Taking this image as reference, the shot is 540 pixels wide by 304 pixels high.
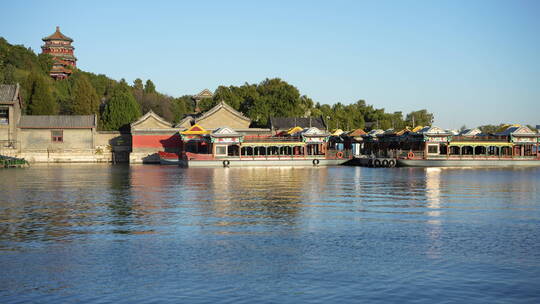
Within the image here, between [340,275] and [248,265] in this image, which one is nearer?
[340,275]

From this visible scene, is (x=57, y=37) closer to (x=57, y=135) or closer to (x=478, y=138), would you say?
(x=57, y=135)

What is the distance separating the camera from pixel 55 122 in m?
69.8

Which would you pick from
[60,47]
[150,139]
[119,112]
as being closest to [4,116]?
[119,112]

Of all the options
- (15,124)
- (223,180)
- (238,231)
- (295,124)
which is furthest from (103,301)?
(295,124)

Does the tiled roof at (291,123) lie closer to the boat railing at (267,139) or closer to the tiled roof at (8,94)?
the boat railing at (267,139)

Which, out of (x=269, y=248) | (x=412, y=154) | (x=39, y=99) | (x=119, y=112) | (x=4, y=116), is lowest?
(x=269, y=248)

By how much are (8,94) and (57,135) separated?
711cm

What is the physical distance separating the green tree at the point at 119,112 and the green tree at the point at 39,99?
7.19 m

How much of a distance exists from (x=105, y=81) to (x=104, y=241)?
90523 millimetres

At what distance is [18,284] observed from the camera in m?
13.9

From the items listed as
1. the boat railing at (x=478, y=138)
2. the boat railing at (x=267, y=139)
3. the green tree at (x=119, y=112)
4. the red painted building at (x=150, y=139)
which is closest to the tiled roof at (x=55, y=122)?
the red painted building at (x=150, y=139)

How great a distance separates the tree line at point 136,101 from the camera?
7856 centimetres

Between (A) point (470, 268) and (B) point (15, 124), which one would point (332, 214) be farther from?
(B) point (15, 124)

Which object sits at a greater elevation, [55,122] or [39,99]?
[39,99]
